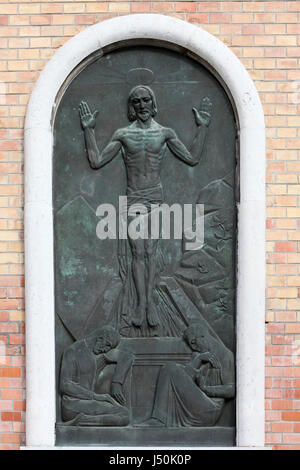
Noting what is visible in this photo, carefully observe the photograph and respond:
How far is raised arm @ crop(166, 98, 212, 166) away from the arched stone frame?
0.69ft

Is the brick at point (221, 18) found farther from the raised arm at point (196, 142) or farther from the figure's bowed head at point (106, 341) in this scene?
the figure's bowed head at point (106, 341)

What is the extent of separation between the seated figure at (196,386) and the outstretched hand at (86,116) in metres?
1.53

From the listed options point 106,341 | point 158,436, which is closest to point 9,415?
point 106,341

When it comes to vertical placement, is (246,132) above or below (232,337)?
above

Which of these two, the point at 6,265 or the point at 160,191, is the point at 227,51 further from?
the point at 6,265

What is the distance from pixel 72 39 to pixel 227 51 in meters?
1.03

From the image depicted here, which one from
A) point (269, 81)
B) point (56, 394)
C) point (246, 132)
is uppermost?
point (269, 81)

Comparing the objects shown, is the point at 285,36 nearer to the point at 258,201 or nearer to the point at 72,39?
the point at 258,201

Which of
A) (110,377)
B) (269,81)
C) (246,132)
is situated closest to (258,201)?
(246,132)

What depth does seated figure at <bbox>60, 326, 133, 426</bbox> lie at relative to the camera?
4496 mm

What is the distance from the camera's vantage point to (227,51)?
443 cm

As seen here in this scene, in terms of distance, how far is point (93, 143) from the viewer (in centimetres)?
454

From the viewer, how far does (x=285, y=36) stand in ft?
14.7

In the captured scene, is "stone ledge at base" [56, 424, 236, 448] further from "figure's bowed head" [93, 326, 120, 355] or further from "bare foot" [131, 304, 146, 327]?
"bare foot" [131, 304, 146, 327]
